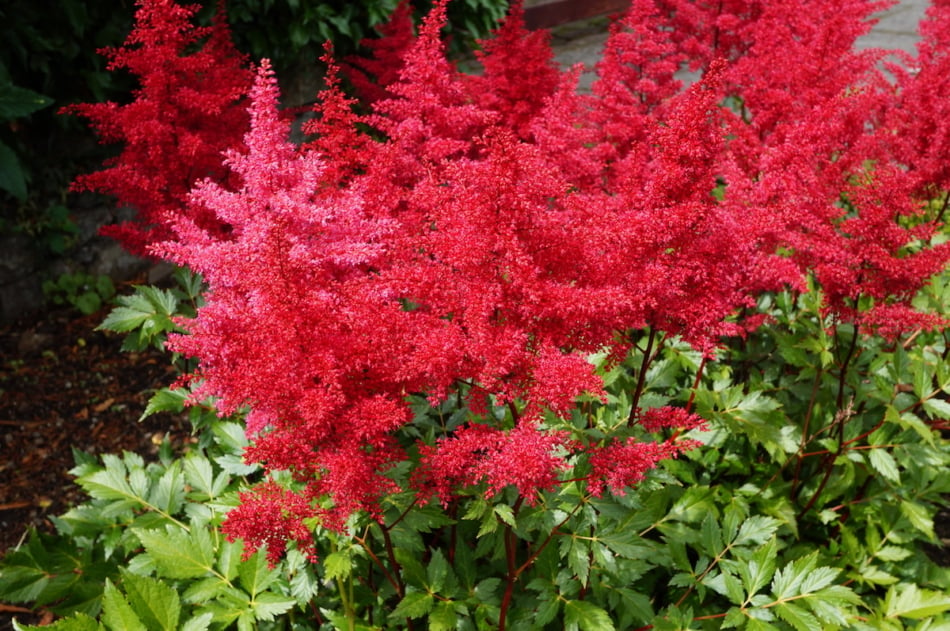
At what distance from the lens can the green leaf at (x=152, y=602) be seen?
1969 millimetres

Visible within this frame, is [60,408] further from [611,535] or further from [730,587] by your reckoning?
[730,587]

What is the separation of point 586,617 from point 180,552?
117 centimetres

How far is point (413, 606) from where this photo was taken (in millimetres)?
2068

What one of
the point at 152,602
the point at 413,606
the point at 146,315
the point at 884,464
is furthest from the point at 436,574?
the point at 884,464

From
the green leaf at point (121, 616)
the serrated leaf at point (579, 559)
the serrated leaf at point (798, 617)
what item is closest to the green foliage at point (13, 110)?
the green leaf at point (121, 616)

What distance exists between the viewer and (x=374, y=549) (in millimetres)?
2447

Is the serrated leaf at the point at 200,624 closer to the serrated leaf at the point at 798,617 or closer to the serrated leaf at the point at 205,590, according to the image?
the serrated leaf at the point at 205,590

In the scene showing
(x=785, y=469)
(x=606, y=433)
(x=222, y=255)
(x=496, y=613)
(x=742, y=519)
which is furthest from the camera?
(x=785, y=469)

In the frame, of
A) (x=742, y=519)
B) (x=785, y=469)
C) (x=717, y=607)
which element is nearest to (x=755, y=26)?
(x=785, y=469)

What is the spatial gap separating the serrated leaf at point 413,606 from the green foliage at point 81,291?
11.6ft

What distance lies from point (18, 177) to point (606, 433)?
329 centimetres

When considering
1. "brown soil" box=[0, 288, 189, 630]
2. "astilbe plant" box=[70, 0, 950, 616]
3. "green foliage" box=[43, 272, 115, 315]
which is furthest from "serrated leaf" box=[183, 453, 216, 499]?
"green foliage" box=[43, 272, 115, 315]

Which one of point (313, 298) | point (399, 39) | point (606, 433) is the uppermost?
point (399, 39)

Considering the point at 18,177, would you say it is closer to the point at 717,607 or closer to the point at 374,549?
the point at 374,549
